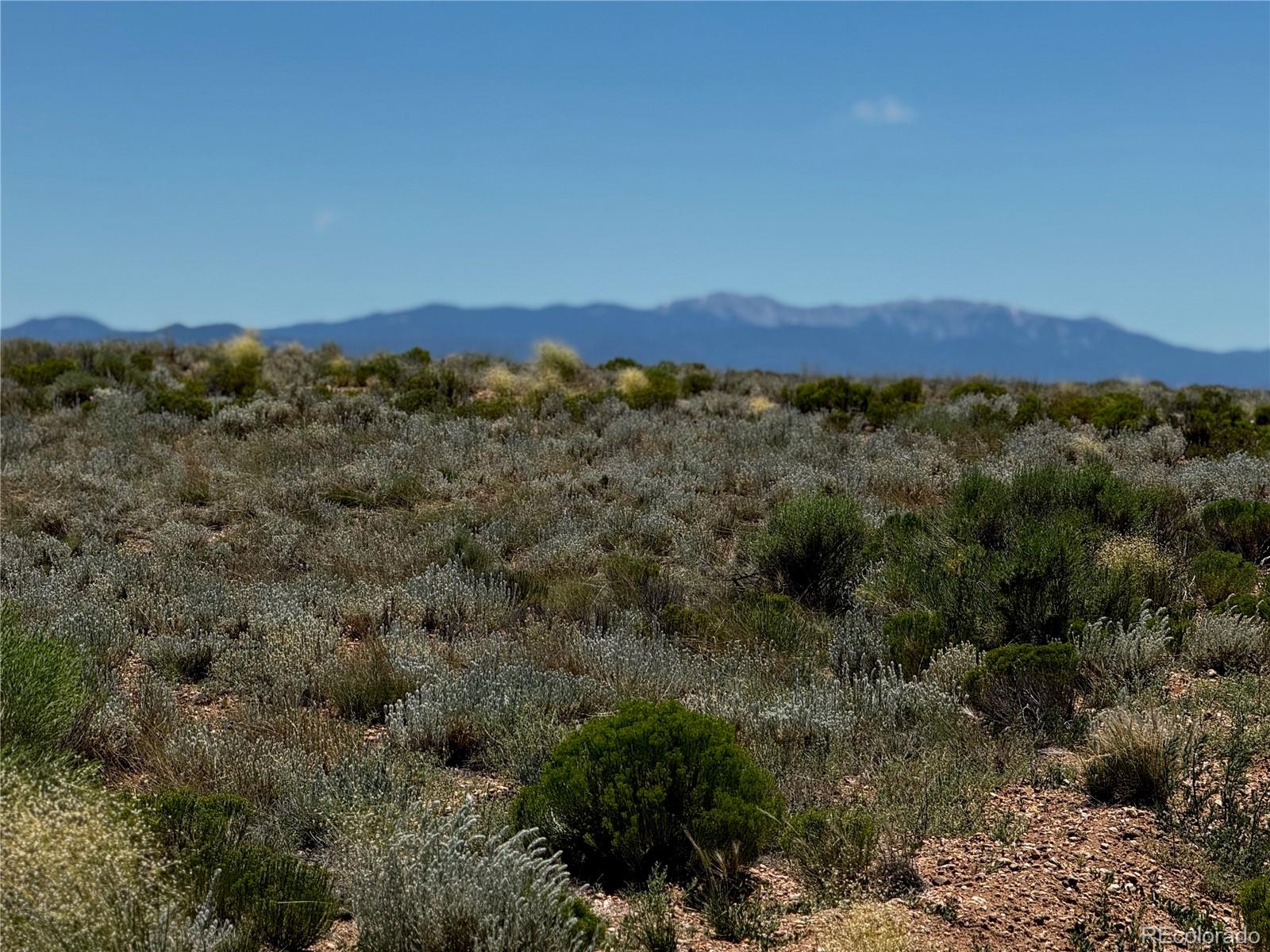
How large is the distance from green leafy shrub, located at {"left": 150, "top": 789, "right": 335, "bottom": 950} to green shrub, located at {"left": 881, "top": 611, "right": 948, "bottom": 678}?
367 cm

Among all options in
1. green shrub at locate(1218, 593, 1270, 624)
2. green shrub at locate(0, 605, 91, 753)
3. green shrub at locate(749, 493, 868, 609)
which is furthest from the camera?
green shrub at locate(749, 493, 868, 609)

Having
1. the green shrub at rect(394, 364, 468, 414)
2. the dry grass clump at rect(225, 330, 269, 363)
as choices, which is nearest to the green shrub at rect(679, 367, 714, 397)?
the green shrub at rect(394, 364, 468, 414)

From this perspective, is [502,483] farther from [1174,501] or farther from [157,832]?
[157,832]

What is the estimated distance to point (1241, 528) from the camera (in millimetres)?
8016

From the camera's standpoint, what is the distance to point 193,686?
5.96 m

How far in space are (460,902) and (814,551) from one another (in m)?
5.01

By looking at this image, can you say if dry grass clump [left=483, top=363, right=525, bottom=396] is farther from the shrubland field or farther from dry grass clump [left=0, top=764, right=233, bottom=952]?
dry grass clump [left=0, top=764, right=233, bottom=952]

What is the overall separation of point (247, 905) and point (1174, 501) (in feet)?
27.5

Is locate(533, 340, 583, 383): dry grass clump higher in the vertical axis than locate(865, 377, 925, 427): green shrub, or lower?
higher

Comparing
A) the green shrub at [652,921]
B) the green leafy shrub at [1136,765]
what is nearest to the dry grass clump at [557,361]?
the green leafy shrub at [1136,765]

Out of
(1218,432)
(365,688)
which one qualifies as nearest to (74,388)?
(365,688)

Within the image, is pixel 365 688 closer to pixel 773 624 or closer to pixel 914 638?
pixel 773 624

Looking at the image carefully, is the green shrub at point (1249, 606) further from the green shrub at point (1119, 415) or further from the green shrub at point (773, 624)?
the green shrub at point (1119, 415)

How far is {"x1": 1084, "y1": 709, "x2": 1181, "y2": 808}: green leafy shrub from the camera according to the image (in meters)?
4.39
